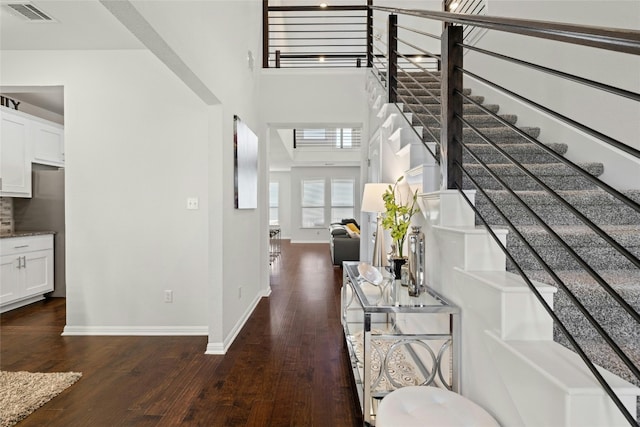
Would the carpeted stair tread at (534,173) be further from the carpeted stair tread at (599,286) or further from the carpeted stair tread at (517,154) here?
the carpeted stair tread at (599,286)

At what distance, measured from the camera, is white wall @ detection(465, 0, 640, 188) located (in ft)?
7.39

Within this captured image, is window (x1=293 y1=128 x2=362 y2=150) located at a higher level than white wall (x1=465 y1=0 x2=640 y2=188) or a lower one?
higher

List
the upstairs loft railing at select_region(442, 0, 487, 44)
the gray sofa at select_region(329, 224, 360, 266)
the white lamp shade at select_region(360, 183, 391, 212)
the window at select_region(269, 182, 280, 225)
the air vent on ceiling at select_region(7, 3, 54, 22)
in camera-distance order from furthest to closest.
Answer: the window at select_region(269, 182, 280, 225)
the gray sofa at select_region(329, 224, 360, 266)
the upstairs loft railing at select_region(442, 0, 487, 44)
the white lamp shade at select_region(360, 183, 391, 212)
the air vent on ceiling at select_region(7, 3, 54, 22)

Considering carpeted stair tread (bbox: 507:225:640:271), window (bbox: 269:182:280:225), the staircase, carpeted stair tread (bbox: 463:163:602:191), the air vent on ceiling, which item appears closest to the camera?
the staircase

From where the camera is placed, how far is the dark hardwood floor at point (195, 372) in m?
2.03

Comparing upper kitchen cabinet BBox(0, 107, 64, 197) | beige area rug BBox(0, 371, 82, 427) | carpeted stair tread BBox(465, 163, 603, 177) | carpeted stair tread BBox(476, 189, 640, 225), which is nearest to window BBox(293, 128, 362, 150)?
upper kitchen cabinet BBox(0, 107, 64, 197)

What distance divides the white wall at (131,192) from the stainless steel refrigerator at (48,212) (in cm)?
158

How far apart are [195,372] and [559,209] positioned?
263 cm

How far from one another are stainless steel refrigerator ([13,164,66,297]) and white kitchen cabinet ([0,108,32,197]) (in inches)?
7.1

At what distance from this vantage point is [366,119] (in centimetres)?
475

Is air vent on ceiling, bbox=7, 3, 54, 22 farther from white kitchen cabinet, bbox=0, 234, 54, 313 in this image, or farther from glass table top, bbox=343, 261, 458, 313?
glass table top, bbox=343, 261, 458, 313

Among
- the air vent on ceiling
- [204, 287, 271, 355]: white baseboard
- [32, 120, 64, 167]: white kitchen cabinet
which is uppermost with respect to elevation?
the air vent on ceiling

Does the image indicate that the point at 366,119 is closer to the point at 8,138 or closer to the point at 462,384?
the point at 462,384

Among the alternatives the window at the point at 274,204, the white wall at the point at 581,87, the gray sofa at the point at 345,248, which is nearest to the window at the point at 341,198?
the window at the point at 274,204
